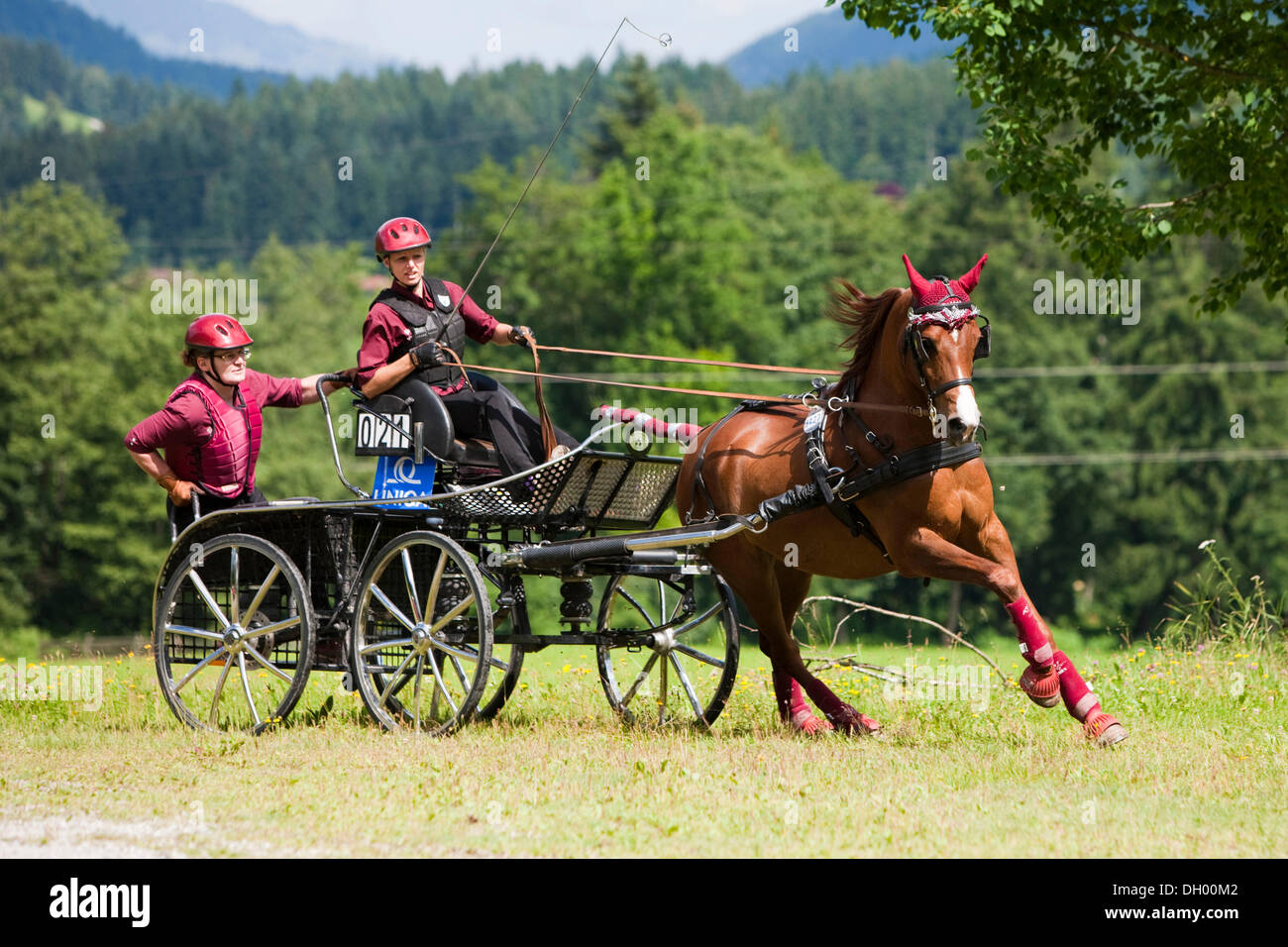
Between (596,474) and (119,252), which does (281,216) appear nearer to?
(119,252)

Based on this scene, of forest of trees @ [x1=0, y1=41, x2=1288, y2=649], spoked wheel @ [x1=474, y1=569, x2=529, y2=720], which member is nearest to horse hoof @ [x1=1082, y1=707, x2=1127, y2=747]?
spoked wheel @ [x1=474, y1=569, x2=529, y2=720]

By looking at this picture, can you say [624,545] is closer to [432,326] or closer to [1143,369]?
[432,326]

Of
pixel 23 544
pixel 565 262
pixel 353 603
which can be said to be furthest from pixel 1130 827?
pixel 565 262

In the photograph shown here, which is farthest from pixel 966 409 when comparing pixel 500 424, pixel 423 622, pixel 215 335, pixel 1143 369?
pixel 1143 369

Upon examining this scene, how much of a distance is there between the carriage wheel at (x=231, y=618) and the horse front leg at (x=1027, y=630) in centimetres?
336

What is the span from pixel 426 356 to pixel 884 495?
2627 millimetres

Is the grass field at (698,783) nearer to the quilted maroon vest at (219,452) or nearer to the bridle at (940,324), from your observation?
the quilted maroon vest at (219,452)

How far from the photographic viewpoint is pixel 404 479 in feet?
29.0

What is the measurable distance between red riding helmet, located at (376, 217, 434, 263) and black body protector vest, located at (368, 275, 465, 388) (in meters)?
0.26

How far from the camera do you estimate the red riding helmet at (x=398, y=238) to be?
895 cm

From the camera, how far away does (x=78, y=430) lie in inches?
1698

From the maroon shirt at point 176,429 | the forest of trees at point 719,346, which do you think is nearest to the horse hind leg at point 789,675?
the maroon shirt at point 176,429

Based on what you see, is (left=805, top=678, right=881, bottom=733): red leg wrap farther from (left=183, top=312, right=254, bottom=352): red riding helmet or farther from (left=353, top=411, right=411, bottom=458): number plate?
(left=183, top=312, right=254, bottom=352): red riding helmet

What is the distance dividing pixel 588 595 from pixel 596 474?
87 cm
